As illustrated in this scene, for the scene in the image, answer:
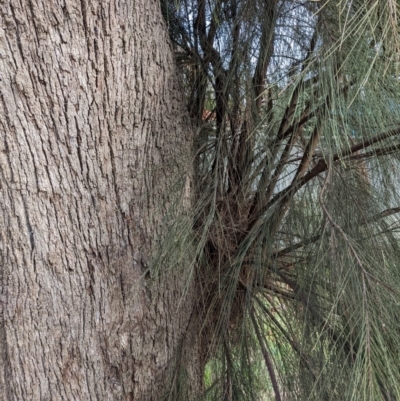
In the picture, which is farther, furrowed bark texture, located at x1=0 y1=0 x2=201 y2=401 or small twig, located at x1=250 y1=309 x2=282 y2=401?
small twig, located at x1=250 y1=309 x2=282 y2=401

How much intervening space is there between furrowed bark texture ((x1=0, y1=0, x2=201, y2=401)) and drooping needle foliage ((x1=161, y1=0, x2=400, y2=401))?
3.4 inches

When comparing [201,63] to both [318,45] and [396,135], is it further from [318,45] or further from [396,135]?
[396,135]

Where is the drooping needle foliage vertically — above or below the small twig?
above

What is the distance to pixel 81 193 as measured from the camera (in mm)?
671

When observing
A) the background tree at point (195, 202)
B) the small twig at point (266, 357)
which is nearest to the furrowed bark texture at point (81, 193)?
the background tree at point (195, 202)

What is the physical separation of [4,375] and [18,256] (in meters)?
0.16

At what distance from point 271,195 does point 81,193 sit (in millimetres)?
392

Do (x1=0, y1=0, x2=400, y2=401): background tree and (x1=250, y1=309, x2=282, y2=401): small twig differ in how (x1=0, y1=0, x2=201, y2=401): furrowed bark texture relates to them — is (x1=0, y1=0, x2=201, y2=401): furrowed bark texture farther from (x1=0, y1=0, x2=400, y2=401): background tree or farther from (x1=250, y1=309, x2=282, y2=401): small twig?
(x1=250, y1=309, x2=282, y2=401): small twig

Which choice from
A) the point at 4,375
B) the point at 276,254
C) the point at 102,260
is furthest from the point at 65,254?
the point at 276,254

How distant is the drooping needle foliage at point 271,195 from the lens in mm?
774

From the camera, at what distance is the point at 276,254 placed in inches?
34.9

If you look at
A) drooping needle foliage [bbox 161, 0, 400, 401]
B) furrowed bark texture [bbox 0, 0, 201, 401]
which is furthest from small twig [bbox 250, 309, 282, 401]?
furrowed bark texture [bbox 0, 0, 201, 401]

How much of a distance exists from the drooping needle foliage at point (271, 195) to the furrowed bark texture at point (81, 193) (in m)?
0.09

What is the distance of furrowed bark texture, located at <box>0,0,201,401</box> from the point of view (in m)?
0.63
